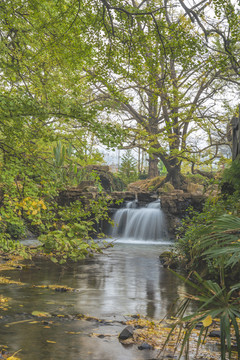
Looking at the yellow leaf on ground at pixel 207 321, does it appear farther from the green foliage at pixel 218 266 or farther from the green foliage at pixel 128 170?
the green foliage at pixel 128 170

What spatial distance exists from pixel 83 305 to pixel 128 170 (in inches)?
984

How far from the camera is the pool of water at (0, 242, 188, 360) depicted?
4270 millimetres

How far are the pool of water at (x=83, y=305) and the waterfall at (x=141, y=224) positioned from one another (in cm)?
798

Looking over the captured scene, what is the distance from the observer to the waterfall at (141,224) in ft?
64.0

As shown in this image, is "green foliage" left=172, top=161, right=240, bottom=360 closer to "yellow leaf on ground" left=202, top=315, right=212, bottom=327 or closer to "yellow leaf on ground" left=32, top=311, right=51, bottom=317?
"yellow leaf on ground" left=202, top=315, right=212, bottom=327

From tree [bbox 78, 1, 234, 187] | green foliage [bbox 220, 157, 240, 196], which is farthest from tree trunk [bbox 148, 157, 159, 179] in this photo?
green foliage [bbox 220, 157, 240, 196]

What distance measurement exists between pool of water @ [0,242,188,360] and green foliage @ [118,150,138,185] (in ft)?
62.4

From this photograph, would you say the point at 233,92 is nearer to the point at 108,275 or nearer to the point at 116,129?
the point at 108,275

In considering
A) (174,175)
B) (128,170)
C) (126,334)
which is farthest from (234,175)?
(128,170)

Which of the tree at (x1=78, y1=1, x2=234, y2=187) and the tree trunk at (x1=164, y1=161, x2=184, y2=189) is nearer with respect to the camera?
the tree at (x1=78, y1=1, x2=234, y2=187)

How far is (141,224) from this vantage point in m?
19.9

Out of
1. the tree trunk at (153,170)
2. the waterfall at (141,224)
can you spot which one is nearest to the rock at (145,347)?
the waterfall at (141,224)

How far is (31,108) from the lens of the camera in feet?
16.1

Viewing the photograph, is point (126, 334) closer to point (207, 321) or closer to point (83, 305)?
point (83, 305)
